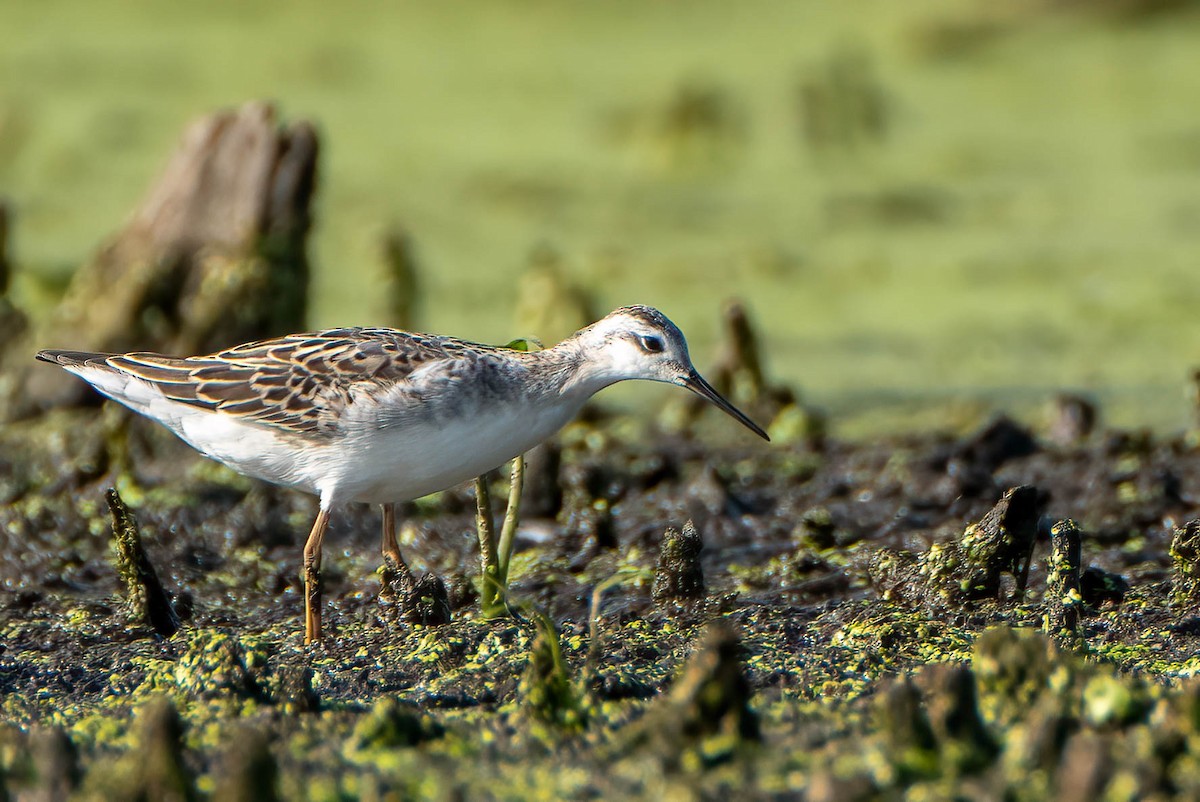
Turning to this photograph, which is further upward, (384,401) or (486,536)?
(384,401)

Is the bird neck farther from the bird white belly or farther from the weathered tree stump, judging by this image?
the weathered tree stump

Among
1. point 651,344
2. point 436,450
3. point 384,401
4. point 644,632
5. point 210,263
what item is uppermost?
point 210,263

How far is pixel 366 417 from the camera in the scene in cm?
483

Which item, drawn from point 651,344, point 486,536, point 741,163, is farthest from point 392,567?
point 741,163

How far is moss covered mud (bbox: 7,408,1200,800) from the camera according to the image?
3.54 meters

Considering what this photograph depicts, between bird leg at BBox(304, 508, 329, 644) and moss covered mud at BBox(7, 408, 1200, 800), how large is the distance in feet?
0.23

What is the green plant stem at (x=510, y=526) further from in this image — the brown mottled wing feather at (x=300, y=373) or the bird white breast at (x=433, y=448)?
the brown mottled wing feather at (x=300, y=373)

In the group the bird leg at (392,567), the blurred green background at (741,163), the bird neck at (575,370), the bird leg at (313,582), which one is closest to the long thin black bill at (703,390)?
the bird neck at (575,370)

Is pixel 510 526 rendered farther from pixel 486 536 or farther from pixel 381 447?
pixel 381 447

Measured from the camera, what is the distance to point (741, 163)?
12062mm

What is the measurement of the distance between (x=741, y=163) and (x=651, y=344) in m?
7.19

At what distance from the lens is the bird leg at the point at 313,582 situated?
4.85 meters

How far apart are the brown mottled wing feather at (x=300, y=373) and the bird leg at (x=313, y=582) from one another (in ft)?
1.13

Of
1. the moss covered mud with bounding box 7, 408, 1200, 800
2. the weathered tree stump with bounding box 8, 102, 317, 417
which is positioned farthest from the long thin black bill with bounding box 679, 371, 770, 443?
the weathered tree stump with bounding box 8, 102, 317, 417
